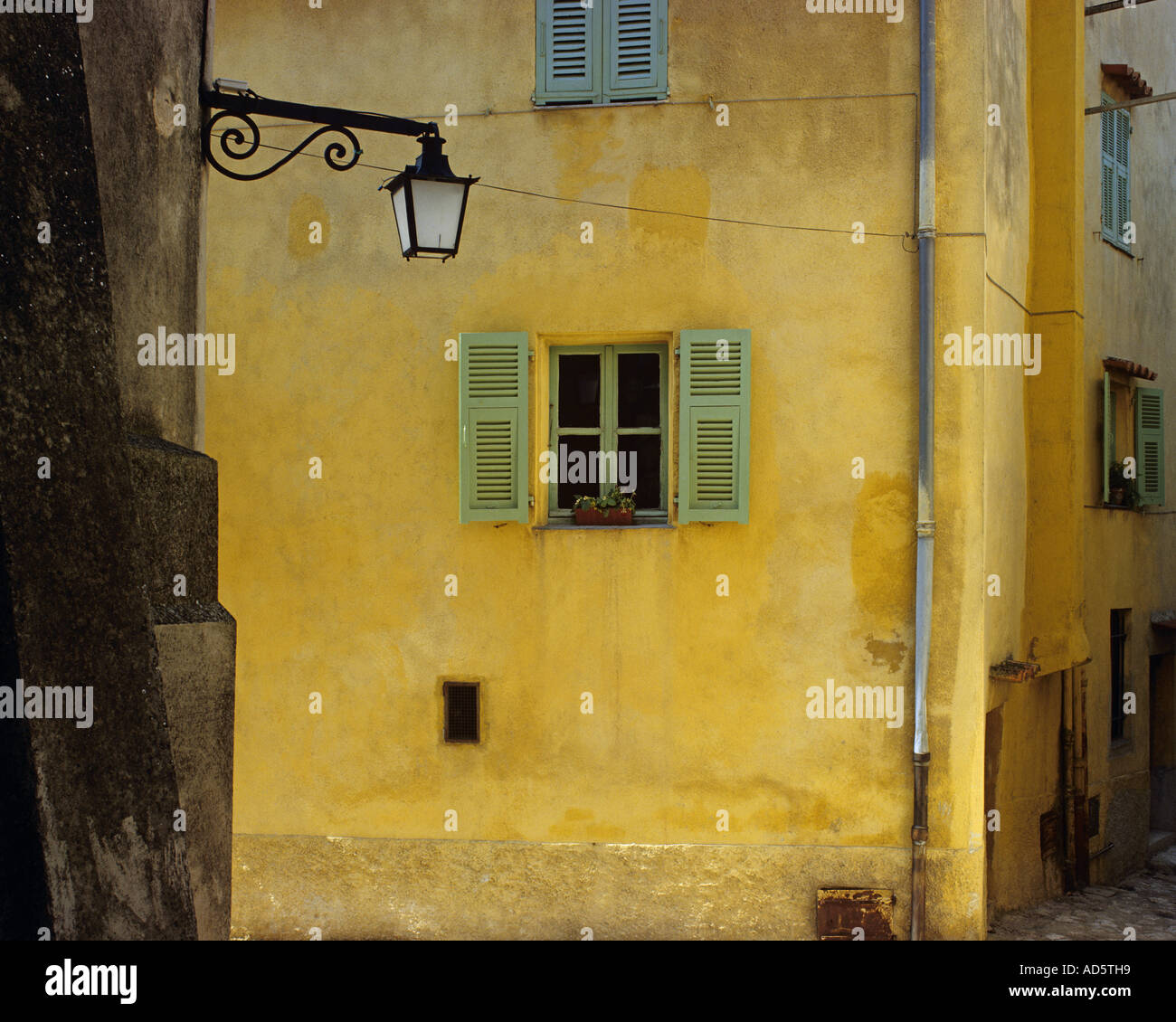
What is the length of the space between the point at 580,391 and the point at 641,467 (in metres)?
0.67

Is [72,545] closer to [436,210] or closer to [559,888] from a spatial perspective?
[436,210]

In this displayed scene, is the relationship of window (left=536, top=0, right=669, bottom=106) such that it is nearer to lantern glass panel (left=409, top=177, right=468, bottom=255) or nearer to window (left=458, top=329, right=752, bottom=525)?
window (left=458, top=329, right=752, bottom=525)

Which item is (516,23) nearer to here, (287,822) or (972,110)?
(972,110)

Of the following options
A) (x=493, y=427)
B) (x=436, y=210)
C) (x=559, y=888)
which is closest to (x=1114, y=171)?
(x=493, y=427)

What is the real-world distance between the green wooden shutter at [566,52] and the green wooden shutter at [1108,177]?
579 cm

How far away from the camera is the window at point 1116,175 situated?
1190 centimetres

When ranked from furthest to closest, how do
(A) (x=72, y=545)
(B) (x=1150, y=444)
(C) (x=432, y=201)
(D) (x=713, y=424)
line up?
(B) (x=1150, y=444)
(D) (x=713, y=424)
(C) (x=432, y=201)
(A) (x=72, y=545)

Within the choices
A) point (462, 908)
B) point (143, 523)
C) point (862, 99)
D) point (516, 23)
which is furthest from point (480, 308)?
point (143, 523)

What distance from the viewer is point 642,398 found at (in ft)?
27.9

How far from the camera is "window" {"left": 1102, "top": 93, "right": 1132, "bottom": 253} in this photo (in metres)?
11.9

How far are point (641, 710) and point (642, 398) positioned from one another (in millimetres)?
2075

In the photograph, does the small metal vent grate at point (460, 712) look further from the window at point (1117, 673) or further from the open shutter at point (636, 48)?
the window at point (1117, 673)

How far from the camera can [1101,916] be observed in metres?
9.72

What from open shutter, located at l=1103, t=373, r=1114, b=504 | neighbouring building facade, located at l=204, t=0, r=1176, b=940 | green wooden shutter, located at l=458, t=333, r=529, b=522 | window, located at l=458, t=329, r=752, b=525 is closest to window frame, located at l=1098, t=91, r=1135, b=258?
open shutter, located at l=1103, t=373, r=1114, b=504
